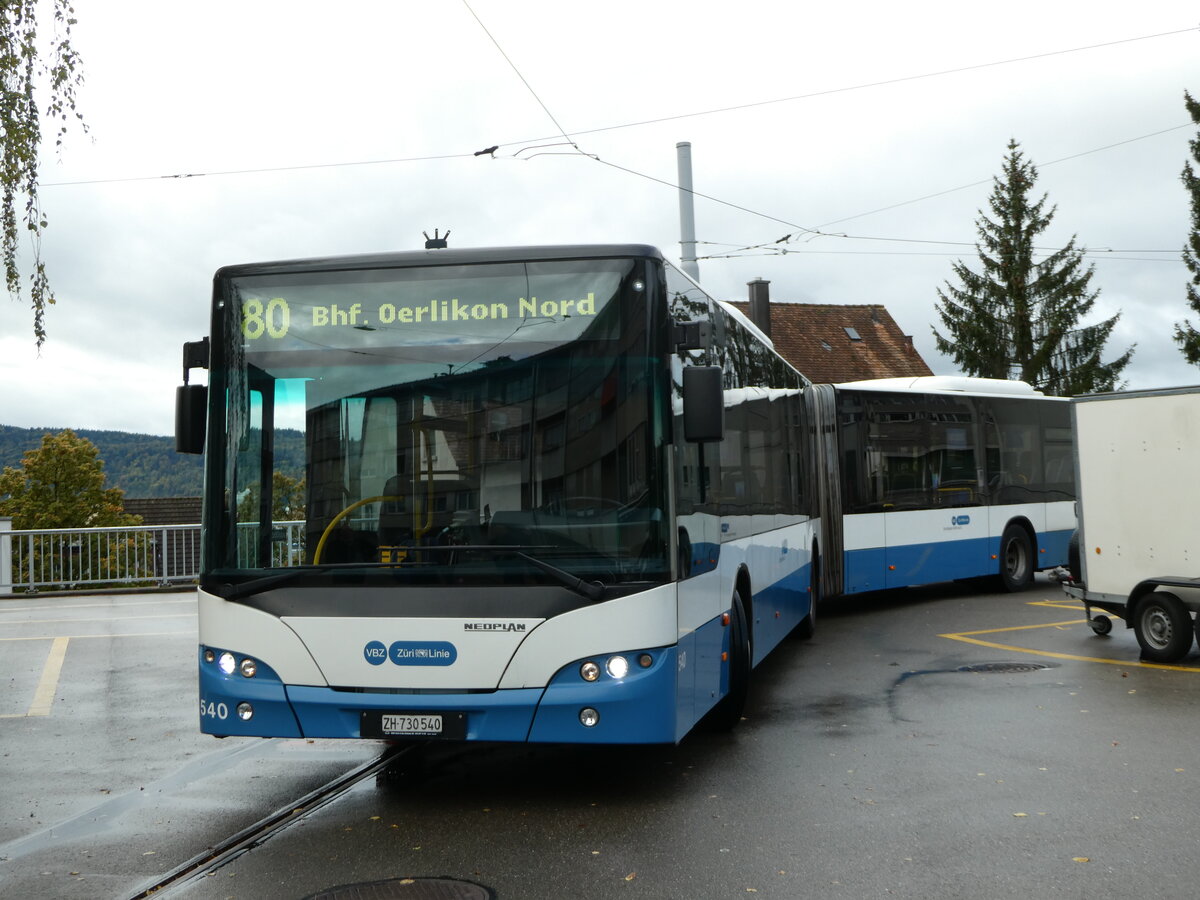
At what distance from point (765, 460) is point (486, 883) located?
5.91 meters

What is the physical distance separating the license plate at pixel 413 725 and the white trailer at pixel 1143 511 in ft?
24.9

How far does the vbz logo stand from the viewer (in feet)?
22.8

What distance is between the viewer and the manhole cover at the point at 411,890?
18.1 ft

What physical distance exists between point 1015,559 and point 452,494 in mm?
14703

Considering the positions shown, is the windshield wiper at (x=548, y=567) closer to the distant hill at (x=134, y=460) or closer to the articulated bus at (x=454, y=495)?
the articulated bus at (x=454, y=495)

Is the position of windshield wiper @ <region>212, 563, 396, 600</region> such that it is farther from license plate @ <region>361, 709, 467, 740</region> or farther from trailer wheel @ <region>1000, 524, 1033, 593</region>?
trailer wheel @ <region>1000, 524, 1033, 593</region>

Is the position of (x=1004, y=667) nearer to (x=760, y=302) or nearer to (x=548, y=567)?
(x=548, y=567)

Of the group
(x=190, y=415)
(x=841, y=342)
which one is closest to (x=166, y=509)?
(x=841, y=342)

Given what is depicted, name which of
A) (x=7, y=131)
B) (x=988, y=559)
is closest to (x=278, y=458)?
(x=7, y=131)

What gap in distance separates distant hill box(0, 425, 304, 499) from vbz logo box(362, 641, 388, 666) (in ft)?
223

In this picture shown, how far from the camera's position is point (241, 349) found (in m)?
7.31

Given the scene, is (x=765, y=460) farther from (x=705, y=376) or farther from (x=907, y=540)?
(x=907, y=540)

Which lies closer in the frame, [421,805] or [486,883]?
[486,883]

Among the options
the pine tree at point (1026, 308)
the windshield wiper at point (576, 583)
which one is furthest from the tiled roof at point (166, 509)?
the windshield wiper at point (576, 583)
